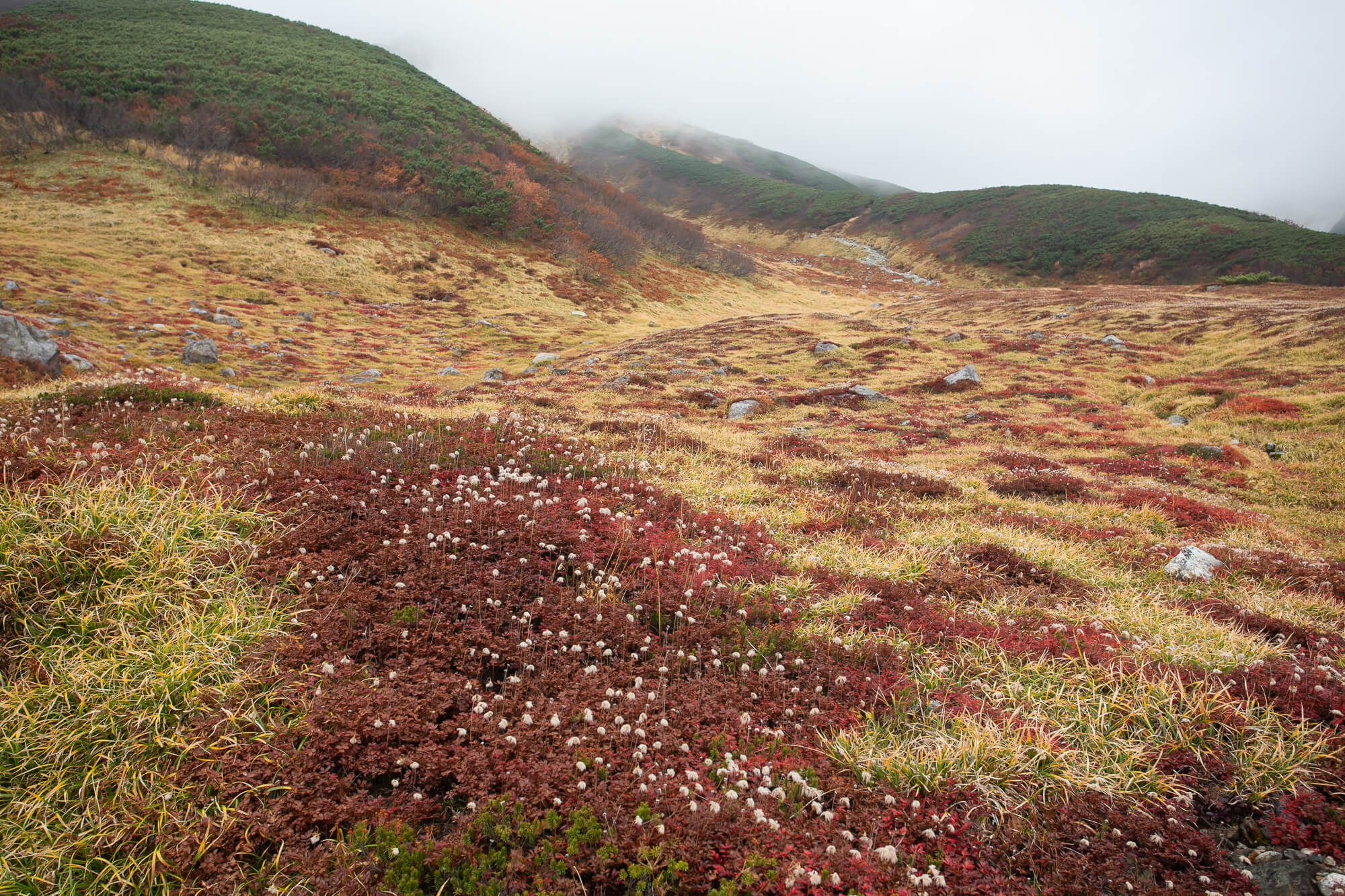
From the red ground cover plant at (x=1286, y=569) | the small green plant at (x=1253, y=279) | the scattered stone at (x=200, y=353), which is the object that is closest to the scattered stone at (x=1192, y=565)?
the red ground cover plant at (x=1286, y=569)

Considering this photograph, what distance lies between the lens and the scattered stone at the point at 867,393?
27.2m

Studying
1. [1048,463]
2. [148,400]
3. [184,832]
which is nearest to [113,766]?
[184,832]

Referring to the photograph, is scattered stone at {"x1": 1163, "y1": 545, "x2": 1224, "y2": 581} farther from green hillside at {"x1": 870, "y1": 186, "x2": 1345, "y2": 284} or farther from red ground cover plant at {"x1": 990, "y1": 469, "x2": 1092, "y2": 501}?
green hillside at {"x1": 870, "y1": 186, "x2": 1345, "y2": 284}

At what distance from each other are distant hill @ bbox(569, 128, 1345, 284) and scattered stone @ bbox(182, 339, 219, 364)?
105 meters

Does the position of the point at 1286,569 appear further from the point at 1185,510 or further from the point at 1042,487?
the point at 1042,487

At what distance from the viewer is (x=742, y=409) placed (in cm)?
2431

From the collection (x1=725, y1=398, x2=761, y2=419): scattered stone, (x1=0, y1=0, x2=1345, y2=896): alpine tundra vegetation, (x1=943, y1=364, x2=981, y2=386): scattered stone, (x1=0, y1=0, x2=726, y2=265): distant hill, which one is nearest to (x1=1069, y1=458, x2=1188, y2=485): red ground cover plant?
(x1=0, y1=0, x2=1345, y2=896): alpine tundra vegetation

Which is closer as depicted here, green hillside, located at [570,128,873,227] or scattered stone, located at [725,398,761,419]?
scattered stone, located at [725,398,761,419]

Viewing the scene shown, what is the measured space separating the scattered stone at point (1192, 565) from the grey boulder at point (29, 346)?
81.7 feet

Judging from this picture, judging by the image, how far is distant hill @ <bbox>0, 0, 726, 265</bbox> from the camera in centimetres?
5378

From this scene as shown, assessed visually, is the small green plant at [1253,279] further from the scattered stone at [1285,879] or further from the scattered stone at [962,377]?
the scattered stone at [1285,879]

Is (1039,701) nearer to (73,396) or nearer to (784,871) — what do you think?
(784,871)

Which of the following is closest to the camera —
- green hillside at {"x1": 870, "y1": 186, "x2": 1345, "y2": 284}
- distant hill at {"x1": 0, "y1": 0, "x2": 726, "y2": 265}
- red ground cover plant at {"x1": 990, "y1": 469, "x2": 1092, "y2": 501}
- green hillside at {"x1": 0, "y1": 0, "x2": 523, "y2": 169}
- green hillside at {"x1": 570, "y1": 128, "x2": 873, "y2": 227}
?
red ground cover plant at {"x1": 990, "y1": 469, "x2": 1092, "y2": 501}

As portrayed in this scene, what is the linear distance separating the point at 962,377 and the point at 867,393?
7267 millimetres
